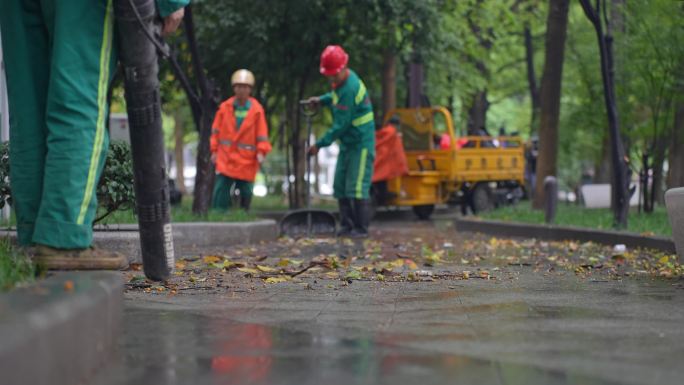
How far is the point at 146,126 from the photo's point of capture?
5613mm

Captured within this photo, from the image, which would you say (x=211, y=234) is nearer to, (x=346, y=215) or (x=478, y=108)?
(x=346, y=215)

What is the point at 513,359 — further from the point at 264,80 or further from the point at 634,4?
the point at 264,80

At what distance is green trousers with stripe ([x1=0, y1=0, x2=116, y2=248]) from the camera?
5.07m

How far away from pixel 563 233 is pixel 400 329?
32.8 feet

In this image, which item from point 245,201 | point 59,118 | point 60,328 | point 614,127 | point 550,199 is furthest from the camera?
point 550,199

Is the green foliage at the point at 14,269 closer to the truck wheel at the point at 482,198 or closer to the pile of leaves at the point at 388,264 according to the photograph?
the pile of leaves at the point at 388,264

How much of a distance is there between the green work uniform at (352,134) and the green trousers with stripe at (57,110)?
846cm

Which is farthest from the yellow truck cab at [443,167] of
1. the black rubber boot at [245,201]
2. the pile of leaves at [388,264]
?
the pile of leaves at [388,264]

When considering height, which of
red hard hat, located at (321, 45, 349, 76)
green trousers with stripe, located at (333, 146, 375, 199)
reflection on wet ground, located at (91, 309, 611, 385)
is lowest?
reflection on wet ground, located at (91, 309, 611, 385)

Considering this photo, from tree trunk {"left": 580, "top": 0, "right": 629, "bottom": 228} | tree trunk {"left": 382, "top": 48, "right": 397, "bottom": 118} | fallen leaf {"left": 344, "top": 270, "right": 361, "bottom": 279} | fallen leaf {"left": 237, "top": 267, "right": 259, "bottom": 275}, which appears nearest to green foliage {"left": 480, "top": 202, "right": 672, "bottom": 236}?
tree trunk {"left": 580, "top": 0, "right": 629, "bottom": 228}

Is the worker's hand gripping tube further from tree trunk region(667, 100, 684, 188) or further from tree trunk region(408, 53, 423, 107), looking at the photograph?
tree trunk region(408, 53, 423, 107)

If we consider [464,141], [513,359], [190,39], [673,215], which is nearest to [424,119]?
[464,141]

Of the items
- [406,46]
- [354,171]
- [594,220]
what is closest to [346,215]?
[354,171]

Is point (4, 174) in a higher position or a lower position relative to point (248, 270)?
higher
